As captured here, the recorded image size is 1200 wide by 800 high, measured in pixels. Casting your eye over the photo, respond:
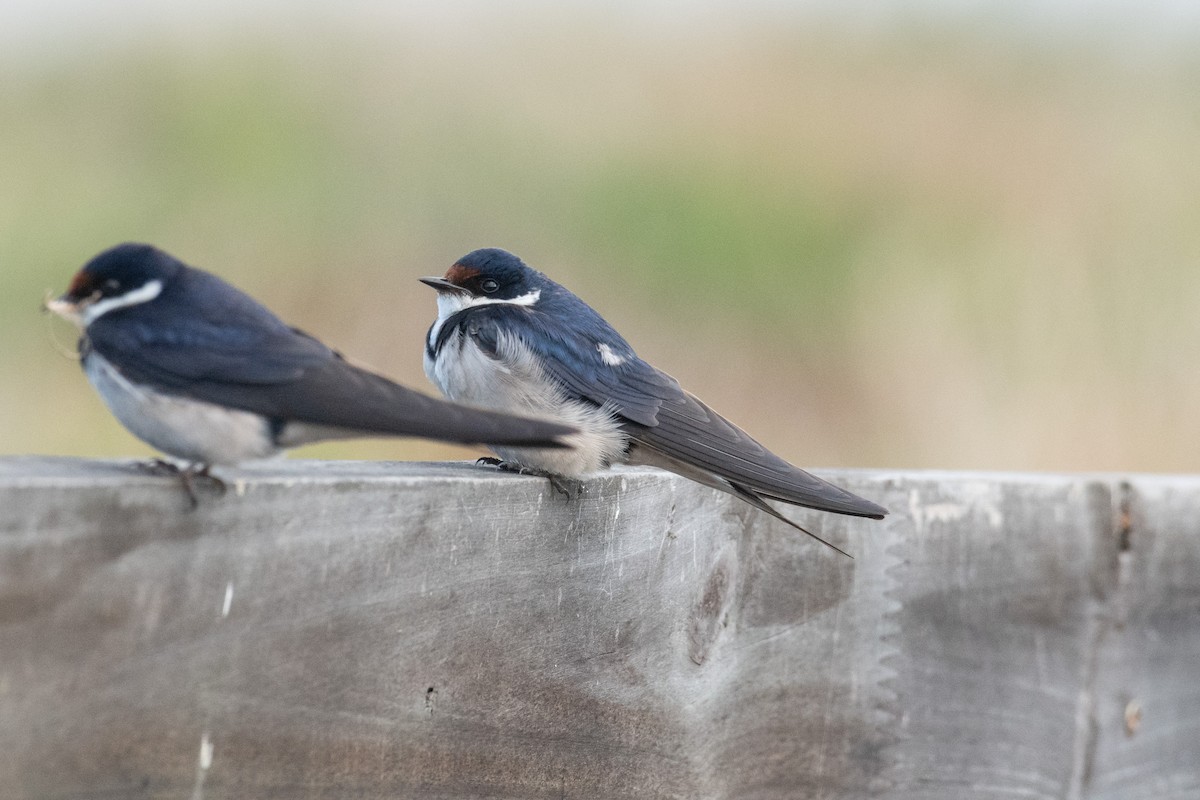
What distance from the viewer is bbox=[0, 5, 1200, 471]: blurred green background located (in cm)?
386

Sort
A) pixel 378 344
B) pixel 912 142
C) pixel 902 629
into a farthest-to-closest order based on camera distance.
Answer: pixel 912 142, pixel 378 344, pixel 902 629

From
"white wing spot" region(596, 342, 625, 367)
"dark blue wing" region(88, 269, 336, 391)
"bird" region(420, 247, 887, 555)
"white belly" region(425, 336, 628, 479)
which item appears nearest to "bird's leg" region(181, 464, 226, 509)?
"dark blue wing" region(88, 269, 336, 391)

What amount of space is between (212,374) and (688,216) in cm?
340

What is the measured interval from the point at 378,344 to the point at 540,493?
2298mm

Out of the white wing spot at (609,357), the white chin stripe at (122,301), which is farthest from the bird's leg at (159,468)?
the white wing spot at (609,357)

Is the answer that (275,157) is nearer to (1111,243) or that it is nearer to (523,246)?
(523,246)

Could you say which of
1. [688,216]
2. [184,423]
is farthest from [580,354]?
[688,216]

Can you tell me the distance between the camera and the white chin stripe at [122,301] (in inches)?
64.4

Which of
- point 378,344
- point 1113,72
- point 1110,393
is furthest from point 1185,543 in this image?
point 1113,72

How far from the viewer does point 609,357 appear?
2699 millimetres

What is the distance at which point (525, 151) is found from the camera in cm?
472

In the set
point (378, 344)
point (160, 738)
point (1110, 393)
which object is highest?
point (1110, 393)

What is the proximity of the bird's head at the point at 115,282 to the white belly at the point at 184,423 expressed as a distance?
0.07 metres

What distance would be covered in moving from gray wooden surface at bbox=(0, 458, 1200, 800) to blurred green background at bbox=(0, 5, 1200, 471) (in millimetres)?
1659
